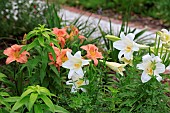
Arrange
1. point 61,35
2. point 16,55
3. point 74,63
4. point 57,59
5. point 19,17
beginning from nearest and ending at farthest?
point 74,63
point 57,59
point 16,55
point 61,35
point 19,17

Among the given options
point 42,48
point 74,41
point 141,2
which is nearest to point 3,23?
point 74,41

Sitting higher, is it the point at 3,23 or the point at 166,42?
the point at 166,42

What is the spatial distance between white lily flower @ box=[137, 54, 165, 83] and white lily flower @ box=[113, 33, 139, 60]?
0.20 meters

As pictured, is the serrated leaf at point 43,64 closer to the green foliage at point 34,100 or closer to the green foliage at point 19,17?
the green foliage at point 34,100

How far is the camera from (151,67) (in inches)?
143

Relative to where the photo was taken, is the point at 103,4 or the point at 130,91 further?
the point at 103,4

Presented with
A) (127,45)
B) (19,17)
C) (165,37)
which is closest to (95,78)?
(127,45)

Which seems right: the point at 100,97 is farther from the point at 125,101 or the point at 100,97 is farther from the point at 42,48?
the point at 42,48

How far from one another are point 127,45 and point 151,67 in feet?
1.03

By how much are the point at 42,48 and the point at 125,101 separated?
856mm

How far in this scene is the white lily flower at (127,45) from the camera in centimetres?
381

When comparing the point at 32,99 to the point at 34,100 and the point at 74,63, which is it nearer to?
the point at 34,100

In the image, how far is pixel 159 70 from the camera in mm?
3625

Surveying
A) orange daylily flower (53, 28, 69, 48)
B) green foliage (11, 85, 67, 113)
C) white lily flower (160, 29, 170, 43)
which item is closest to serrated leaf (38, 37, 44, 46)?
orange daylily flower (53, 28, 69, 48)
